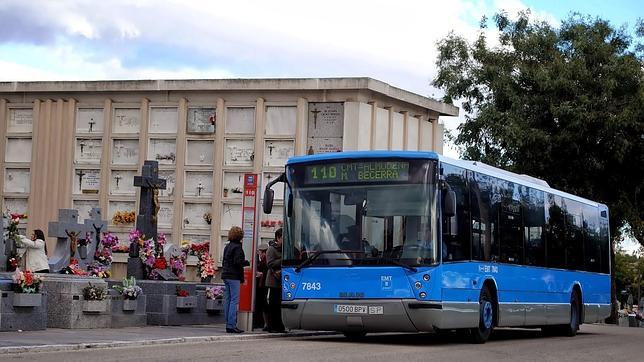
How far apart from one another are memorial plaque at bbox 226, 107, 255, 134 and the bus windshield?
13.3 meters

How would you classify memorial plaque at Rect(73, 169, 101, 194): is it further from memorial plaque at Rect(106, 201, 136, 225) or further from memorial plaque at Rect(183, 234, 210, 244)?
memorial plaque at Rect(183, 234, 210, 244)

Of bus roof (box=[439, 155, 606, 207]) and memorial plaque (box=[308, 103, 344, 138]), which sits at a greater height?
memorial plaque (box=[308, 103, 344, 138])

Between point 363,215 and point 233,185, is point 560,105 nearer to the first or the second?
point 233,185

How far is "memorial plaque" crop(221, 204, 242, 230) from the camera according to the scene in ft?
100.0

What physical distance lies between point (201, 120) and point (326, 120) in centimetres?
354

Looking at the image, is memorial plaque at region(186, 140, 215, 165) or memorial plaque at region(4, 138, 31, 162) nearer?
memorial plaque at region(186, 140, 215, 165)

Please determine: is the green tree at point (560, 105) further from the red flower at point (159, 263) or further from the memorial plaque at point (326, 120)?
the red flower at point (159, 263)

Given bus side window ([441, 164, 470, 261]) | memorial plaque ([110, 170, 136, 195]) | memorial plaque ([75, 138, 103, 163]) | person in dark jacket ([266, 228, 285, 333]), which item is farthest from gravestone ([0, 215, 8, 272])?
memorial plaque ([75, 138, 103, 163])

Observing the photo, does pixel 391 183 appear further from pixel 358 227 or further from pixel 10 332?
pixel 10 332

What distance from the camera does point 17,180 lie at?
32.6 m

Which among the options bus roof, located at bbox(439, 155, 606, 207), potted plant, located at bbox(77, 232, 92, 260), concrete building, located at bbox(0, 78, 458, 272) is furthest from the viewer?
concrete building, located at bbox(0, 78, 458, 272)

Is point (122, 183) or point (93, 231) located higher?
point (122, 183)

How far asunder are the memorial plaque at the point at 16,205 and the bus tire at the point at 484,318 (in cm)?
1735

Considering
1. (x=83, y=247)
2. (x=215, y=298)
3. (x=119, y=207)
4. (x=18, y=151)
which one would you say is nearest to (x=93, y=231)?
(x=83, y=247)
